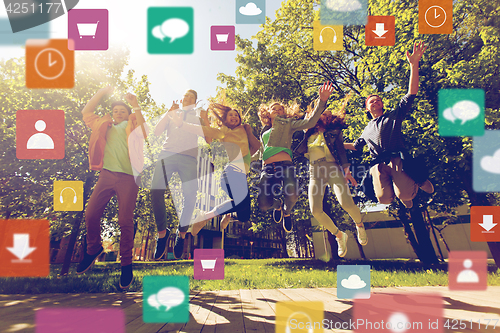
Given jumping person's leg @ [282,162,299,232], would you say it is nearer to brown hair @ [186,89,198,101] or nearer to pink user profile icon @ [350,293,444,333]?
pink user profile icon @ [350,293,444,333]

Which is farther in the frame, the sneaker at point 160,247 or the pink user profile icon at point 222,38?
the pink user profile icon at point 222,38

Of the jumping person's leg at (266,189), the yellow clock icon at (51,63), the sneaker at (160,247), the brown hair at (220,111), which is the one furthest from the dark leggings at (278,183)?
the yellow clock icon at (51,63)

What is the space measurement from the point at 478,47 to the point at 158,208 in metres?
12.0

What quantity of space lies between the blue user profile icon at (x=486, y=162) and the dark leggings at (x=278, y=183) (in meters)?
6.75

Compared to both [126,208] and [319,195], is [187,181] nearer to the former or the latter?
[126,208]

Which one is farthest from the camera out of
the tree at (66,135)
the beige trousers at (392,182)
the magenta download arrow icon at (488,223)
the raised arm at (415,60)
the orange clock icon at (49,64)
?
the tree at (66,135)

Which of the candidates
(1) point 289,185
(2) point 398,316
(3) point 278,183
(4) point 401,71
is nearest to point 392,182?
(1) point 289,185

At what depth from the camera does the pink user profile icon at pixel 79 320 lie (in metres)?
2.54

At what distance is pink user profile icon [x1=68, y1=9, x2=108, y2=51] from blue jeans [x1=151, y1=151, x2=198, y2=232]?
79.2 inches

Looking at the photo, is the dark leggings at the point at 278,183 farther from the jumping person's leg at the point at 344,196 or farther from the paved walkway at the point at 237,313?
the paved walkway at the point at 237,313

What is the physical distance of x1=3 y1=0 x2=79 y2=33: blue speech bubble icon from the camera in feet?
12.6

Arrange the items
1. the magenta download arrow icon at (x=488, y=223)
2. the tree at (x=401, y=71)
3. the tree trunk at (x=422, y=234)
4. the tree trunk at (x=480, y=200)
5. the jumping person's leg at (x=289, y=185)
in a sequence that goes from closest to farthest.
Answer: the jumping person's leg at (x=289, y=185)
the tree at (x=401, y=71)
the magenta download arrow icon at (x=488, y=223)
the tree trunk at (x=480, y=200)
the tree trunk at (x=422, y=234)

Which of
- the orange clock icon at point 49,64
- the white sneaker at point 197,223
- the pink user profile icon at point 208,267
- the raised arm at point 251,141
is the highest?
the orange clock icon at point 49,64

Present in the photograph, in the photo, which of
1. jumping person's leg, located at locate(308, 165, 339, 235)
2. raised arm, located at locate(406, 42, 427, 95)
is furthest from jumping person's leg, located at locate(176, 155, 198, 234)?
raised arm, located at locate(406, 42, 427, 95)
